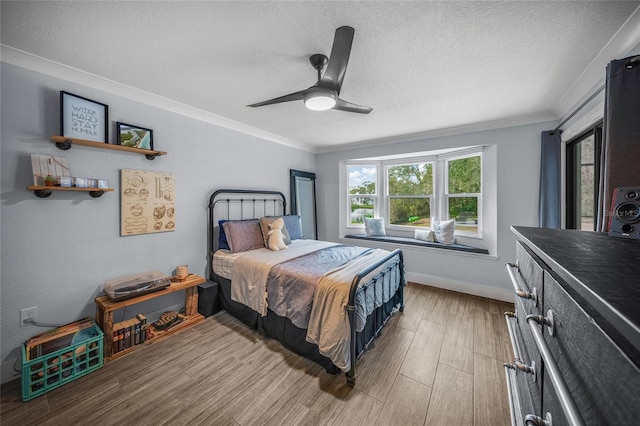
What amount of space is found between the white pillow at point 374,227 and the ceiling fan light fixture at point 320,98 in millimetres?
3030

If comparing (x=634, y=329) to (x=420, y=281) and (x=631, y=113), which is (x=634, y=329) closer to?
(x=631, y=113)

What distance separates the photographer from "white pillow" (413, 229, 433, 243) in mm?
3950

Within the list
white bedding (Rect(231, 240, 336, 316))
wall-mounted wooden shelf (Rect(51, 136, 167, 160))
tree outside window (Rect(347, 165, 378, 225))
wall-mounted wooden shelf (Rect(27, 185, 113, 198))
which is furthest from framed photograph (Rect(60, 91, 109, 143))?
tree outside window (Rect(347, 165, 378, 225))

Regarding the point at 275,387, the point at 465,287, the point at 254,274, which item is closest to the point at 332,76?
the point at 254,274

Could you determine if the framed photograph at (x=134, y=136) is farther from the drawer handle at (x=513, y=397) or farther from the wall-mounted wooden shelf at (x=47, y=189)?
the drawer handle at (x=513, y=397)

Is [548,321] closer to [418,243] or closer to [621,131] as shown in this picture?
[621,131]

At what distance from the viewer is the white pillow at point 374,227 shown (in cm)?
449

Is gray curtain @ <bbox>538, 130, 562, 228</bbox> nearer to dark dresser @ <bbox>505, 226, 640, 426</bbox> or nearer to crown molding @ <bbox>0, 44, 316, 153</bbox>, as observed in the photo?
dark dresser @ <bbox>505, 226, 640, 426</bbox>

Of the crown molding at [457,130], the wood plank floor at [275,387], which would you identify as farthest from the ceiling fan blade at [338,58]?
the crown molding at [457,130]

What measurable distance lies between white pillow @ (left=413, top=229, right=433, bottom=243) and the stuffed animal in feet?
7.92

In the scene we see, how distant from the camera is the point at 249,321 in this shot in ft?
8.27

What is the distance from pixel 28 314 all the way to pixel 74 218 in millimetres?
803

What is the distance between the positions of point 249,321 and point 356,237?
2.55 metres

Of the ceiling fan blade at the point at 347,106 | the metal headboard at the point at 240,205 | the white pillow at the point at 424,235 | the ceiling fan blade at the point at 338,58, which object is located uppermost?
the ceiling fan blade at the point at 338,58
